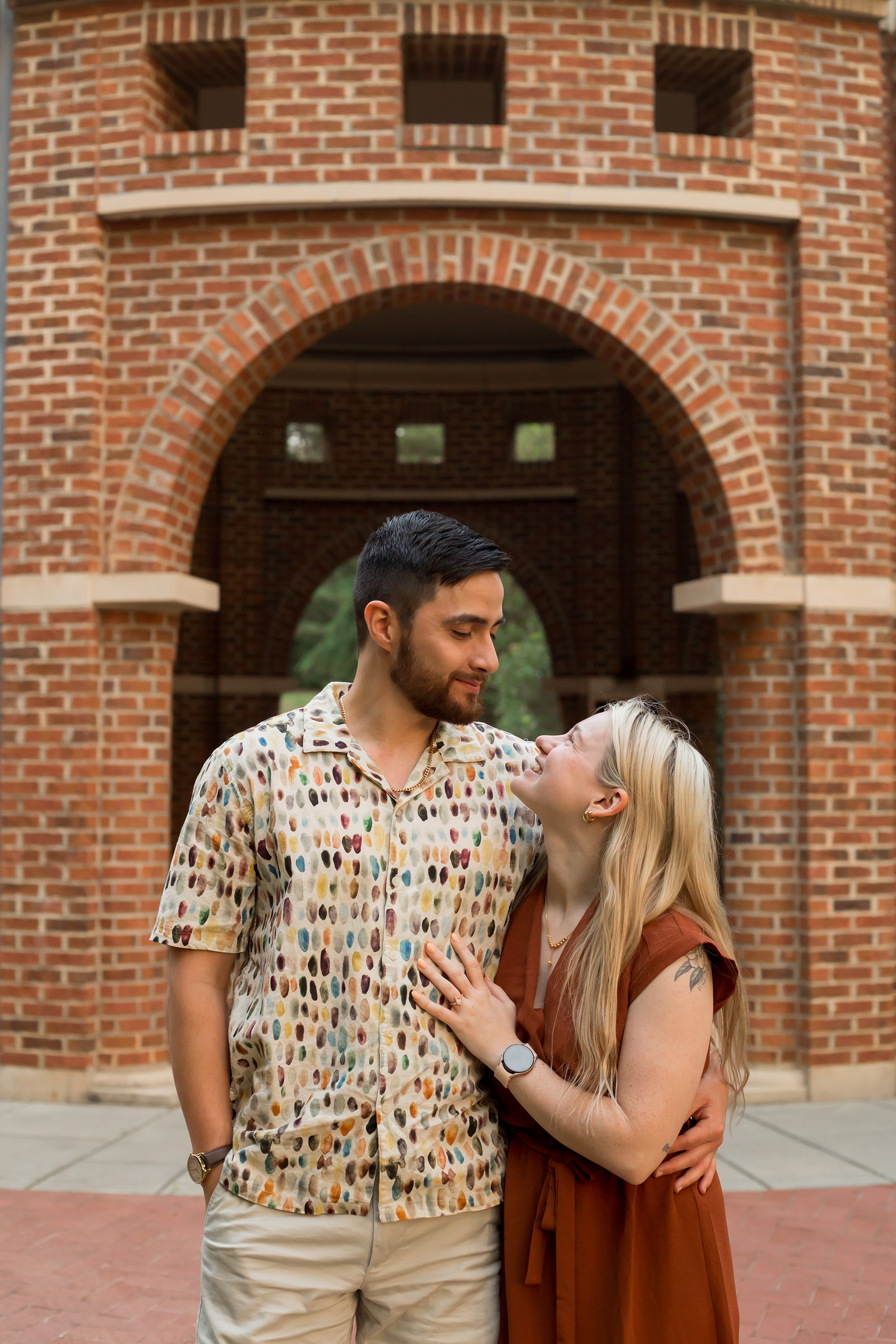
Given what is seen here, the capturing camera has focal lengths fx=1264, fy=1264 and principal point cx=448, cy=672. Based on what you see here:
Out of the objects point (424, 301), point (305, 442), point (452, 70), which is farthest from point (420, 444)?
point (424, 301)

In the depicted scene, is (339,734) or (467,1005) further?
(339,734)

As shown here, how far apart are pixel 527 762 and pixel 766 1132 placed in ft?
14.3

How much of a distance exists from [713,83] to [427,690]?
20.8 ft

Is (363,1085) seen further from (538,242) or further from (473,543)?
(538,242)

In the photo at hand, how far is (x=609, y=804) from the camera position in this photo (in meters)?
2.08

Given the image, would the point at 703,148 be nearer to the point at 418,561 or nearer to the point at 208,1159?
the point at 418,561

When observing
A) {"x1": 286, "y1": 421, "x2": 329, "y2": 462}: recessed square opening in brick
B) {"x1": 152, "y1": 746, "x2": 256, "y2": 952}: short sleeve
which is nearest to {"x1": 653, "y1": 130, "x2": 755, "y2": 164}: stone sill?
{"x1": 152, "y1": 746, "x2": 256, "y2": 952}: short sleeve

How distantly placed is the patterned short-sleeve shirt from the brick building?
4.59 meters

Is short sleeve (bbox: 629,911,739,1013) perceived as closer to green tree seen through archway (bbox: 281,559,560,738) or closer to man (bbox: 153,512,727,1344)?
man (bbox: 153,512,727,1344)

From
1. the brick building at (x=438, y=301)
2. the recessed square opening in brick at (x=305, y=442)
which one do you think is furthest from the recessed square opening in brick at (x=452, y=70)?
the recessed square opening in brick at (x=305, y=442)

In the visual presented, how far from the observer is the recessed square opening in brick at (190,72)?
266 inches

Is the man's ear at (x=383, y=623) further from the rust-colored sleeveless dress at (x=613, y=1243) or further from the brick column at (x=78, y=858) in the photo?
the brick column at (x=78, y=858)

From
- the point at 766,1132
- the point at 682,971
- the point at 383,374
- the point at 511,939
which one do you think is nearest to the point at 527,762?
the point at 511,939

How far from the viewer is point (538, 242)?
6.60m
